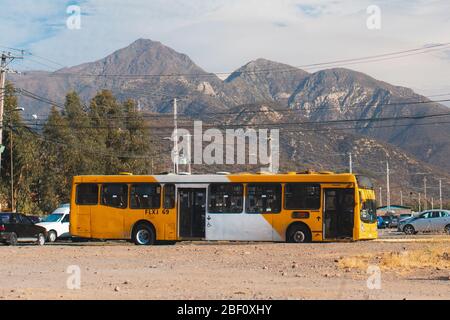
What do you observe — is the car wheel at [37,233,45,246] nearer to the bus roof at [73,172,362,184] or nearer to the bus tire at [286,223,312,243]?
the bus roof at [73,172,362,184]

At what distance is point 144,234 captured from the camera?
112 feet

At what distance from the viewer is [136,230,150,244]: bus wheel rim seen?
112ft

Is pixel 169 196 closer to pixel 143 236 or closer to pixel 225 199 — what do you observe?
pixel 143 236

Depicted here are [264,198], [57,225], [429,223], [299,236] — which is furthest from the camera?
[429,223]

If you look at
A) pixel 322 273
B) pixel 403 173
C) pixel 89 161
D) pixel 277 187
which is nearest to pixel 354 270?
pixel 322 273

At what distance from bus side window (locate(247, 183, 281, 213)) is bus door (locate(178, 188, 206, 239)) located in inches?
81.7

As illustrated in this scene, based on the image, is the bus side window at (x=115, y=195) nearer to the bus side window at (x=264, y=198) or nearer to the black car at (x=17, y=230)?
the black car at (x=17, y=230)

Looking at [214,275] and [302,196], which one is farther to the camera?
[302,196]

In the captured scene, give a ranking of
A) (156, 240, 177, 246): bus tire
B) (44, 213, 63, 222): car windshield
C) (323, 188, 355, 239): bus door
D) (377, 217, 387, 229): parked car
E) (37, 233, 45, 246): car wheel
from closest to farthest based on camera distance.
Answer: (323, 188, 355, 239): bus door < (156, 240, 177, 246): bus tire < (37, 233, 45, 246): car wheel < (44, 213, 63, 222): car windshield < (377, 217, 387, 229): parked car

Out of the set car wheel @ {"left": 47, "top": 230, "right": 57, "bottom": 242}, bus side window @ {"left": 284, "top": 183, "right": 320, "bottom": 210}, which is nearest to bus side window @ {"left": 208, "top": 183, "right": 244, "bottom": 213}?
bus side window @ {"left": 284, "top": 183, "right": 320, "bottom": 210}

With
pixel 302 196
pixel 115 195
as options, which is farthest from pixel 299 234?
pixel 115 195

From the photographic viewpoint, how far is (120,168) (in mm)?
80812

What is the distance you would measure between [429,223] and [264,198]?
1772cm

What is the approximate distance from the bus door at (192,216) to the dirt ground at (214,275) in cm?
420
